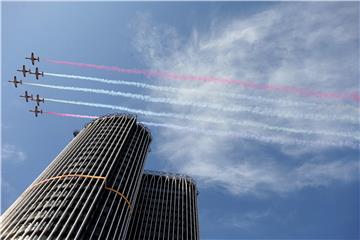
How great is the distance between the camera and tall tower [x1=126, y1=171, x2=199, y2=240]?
16450cm

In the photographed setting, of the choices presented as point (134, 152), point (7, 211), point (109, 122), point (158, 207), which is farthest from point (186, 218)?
point (7, 211)

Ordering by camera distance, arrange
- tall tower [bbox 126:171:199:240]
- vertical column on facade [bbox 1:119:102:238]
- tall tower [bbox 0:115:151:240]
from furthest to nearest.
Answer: tall tower [bbox 126:171:199:240] → vertical column on facade [bbox 1:119:102:238] → tall tower [bbox 0:115:151:240]

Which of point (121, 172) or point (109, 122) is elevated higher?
point (109, 122)

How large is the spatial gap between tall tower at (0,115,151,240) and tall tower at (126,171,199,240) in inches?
1263

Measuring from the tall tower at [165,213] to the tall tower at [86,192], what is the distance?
3209cm

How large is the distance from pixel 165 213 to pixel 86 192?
6743cm

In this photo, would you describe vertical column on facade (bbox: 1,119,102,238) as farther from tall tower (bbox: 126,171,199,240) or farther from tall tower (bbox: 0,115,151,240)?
tall tower (bbox: 126,171,199,240)

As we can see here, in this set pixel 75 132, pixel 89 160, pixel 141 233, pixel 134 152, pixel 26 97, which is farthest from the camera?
pixel 75 132

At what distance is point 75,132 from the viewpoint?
18750cm

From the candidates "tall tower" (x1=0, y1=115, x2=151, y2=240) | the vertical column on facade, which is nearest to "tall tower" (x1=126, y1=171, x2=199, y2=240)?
"tall tower" (x1=0, y1=115, x2=151, y2=240)

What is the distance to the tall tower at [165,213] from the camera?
164500 mm

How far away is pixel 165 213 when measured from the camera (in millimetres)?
177500

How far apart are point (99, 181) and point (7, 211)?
31.7 m

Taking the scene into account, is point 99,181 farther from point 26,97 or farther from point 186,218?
point 186,218
